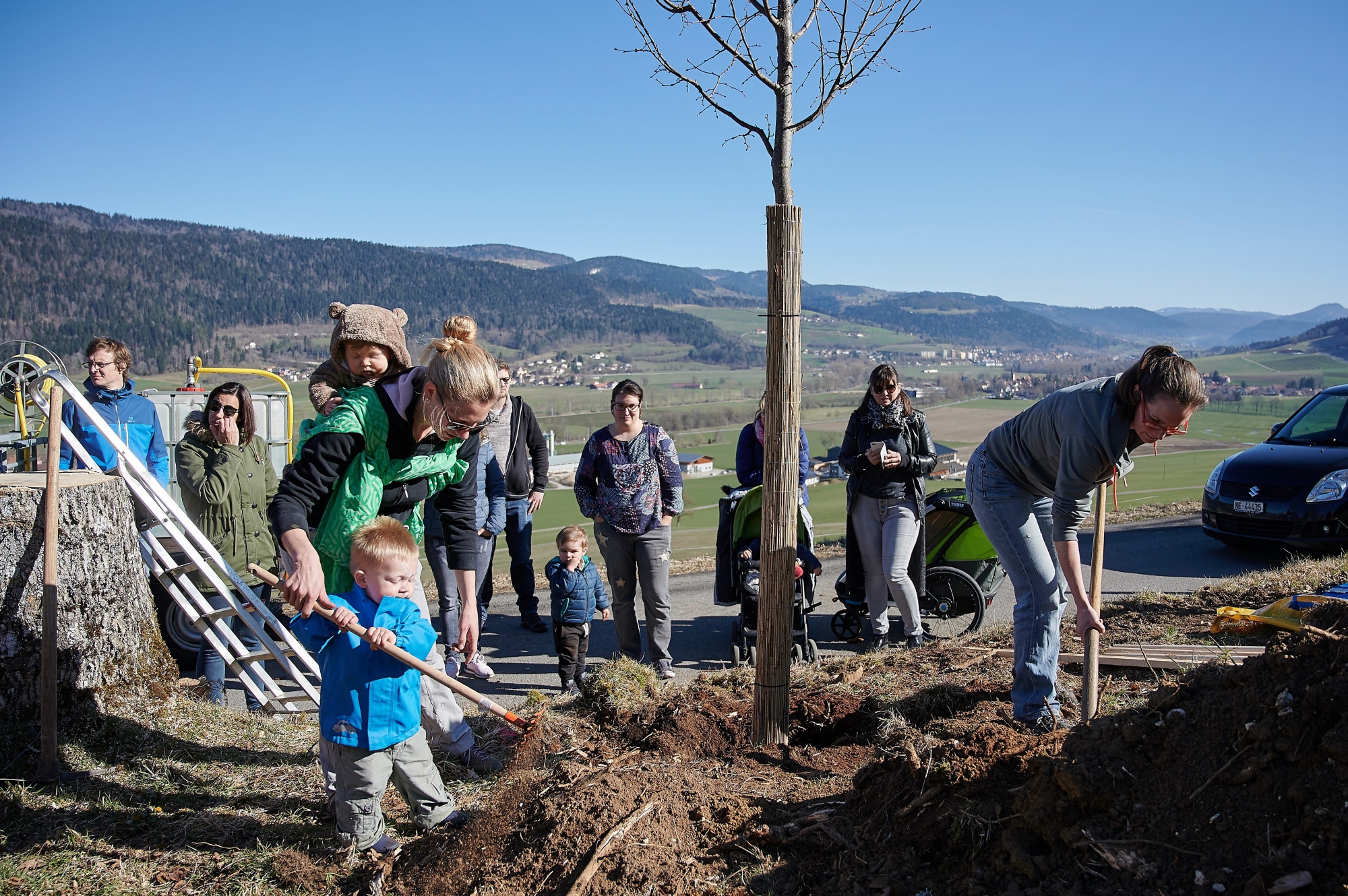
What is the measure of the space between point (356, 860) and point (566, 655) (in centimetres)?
244

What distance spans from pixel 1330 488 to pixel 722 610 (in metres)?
6.12

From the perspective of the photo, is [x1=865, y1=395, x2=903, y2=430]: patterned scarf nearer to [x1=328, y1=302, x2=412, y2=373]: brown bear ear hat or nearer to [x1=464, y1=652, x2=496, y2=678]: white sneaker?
[x1=464, y1=652, x2=496, y2=678]: white sneaker

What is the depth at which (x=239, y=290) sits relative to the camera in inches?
4648

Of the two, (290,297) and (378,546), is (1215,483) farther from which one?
(290,297)

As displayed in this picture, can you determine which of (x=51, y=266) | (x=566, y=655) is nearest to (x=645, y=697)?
(x=566, y=655)

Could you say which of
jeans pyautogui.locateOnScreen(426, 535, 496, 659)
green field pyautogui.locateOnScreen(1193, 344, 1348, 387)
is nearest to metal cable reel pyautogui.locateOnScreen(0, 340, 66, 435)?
jeans pyautogui.locateOnScreen(426, 535, 496, 659)

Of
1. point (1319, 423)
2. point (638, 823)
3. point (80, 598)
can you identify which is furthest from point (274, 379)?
point (1319, 423)

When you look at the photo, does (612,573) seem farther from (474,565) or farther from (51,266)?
(51,266)

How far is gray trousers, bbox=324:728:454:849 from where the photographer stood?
3094 millimetres

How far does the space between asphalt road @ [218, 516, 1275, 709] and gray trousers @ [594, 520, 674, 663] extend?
12.6 inches

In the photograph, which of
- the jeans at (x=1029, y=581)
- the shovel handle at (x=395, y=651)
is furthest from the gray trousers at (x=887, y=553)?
the shovel handle at (x=395, y=651)

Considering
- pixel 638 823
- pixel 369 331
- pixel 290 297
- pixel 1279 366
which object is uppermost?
pixel 290 297

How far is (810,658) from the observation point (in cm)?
595

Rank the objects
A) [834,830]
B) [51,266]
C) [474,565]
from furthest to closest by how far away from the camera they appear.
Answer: [51,266]
[474,565]
[834,830]
